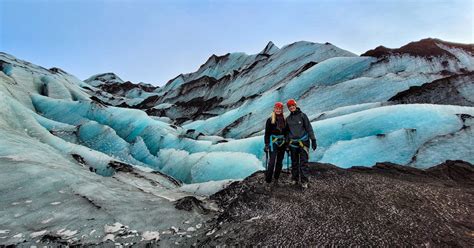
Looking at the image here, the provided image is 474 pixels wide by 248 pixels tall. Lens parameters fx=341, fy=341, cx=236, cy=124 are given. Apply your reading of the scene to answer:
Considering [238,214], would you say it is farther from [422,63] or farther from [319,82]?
[422,63]

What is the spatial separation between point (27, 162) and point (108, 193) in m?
2.95

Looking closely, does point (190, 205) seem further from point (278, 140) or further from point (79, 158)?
point (79, 158)

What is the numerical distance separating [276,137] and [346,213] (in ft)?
8.18

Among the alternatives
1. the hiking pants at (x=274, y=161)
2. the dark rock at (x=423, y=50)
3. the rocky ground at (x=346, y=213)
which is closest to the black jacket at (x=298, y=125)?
the hiking pants at (x=274, y=161)

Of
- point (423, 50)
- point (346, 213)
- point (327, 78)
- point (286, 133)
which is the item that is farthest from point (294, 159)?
point (423, 50)

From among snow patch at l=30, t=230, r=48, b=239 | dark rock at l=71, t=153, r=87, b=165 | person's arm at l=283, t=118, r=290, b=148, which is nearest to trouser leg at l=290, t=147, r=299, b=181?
person's arm at l=283, t=118, r=290, b=148

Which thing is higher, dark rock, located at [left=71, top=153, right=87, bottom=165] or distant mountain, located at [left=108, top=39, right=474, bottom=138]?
distant mountain, located at [left=108, top=39, right=474, bottom=138]

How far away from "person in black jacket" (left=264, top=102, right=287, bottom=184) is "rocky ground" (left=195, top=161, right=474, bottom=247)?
49 cm

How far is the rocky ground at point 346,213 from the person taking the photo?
16.3 ft

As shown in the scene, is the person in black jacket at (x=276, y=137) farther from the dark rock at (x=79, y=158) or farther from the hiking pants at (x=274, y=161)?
the dark rock at (x=79, y=158)

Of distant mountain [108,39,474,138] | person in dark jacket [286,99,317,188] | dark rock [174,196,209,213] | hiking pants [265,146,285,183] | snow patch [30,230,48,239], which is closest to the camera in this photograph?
snow patch [30,230,48,239]

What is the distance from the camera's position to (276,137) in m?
7.77

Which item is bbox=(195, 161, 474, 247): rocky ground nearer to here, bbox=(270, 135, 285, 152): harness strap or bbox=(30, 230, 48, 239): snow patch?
bbox=(270, 135, 285, 152): harness strap

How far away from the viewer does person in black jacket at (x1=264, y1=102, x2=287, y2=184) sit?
771 cm
